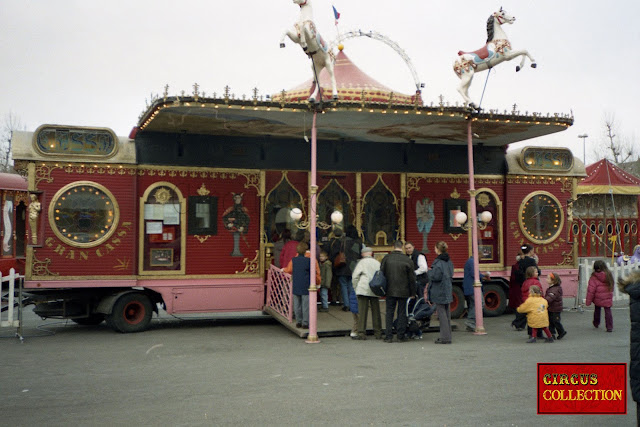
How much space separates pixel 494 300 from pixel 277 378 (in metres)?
8.45

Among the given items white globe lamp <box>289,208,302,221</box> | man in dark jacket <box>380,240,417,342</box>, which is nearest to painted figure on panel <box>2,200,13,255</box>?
white globe lamp <box>289,208,302,221</box>

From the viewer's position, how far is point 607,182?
2886 centimetres

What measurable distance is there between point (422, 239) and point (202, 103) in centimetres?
650

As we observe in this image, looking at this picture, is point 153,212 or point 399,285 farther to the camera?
point 153,212

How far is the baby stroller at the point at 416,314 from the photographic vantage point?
10875mm

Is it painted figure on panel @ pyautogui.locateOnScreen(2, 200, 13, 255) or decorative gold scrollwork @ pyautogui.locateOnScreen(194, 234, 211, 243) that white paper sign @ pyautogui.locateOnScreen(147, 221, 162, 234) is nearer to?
decorative gold scrollwork @ pyautogui.locateOnScreen(194, 234, 211, 243)


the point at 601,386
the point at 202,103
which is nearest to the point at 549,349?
the point at 601,386

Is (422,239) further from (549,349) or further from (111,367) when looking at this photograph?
(111,367)

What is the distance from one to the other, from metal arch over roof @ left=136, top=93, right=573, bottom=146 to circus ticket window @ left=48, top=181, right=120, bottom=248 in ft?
4.95

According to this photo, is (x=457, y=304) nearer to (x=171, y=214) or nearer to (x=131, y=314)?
(x=171, y=214)

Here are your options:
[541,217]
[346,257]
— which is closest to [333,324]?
[346,257]

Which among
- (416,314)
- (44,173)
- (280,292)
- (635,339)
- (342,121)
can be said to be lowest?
(416,314)

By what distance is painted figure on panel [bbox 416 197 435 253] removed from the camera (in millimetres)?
14664

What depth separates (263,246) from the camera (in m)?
13.5
